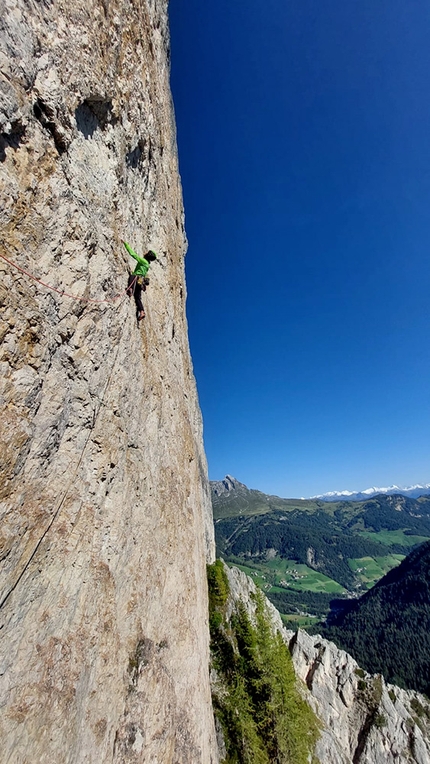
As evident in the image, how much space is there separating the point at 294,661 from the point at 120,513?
4147cm

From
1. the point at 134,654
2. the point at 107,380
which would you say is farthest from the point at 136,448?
the point at 134,654

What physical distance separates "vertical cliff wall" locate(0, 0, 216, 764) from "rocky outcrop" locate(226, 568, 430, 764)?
2365cm

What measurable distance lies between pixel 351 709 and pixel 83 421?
47725 millimetres

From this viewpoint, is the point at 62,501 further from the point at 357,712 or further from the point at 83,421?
the point at 357,712

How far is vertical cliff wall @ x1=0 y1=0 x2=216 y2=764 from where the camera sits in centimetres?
651

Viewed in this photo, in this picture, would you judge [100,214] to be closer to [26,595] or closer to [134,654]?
[26,595]

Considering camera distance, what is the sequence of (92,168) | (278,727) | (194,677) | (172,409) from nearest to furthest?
(92,168) → (194,677) → (172,409) → (278,727)

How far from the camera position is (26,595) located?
6.82 metres

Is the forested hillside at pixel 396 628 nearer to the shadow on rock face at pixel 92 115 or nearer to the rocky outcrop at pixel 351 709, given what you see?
the rocky outcrop at pixel 351 709

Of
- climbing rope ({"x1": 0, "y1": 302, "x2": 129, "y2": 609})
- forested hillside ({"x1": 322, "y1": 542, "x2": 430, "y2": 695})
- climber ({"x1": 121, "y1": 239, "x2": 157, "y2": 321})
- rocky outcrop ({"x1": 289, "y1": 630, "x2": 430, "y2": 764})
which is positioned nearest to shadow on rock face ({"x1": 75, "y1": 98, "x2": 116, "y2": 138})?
climber ({"x1": 121, "y1": 239, "x2": 157, "y2": 321})

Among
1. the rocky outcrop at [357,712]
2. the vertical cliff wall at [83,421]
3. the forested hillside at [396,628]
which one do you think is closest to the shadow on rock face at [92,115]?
the vertical cliff wall at [83,421]

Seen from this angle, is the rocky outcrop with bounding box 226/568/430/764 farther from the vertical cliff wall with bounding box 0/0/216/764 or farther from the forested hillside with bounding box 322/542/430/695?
the forested hillside with bounding box 322/542/430/695

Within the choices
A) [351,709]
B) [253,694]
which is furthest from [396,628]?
[253,694]

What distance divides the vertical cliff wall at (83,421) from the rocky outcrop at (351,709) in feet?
77.6
